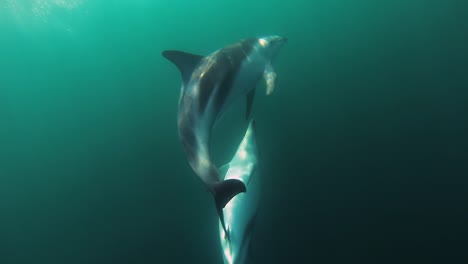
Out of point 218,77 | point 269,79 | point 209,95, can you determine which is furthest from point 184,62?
point 269,79

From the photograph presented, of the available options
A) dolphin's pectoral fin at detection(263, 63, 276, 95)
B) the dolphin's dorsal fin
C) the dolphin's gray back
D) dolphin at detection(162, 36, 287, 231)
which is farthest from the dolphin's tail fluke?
dolphin's pectoral fin at detection(263, 63, 276, 95)

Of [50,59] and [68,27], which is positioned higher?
[68,27]

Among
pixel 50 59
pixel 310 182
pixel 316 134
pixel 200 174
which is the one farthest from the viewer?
pixel 50 59

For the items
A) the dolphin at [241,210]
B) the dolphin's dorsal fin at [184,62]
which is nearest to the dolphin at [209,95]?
the dolphin's dorsal fin at [184,62]

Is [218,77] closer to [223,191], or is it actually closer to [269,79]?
[223,191]

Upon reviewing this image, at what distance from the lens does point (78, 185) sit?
1709 cm

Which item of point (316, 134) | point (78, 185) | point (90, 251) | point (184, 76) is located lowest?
point (90, 251)

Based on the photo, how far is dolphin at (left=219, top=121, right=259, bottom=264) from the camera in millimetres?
4824

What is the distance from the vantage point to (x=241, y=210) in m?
5.02

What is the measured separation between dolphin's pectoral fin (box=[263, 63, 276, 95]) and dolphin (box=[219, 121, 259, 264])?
110 cm

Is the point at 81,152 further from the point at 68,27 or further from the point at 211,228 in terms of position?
the point at 68,27

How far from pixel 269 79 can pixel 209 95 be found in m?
2.31

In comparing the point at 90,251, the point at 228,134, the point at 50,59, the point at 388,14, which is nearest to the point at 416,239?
the point at 228,134

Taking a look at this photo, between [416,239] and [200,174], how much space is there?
377 inches
